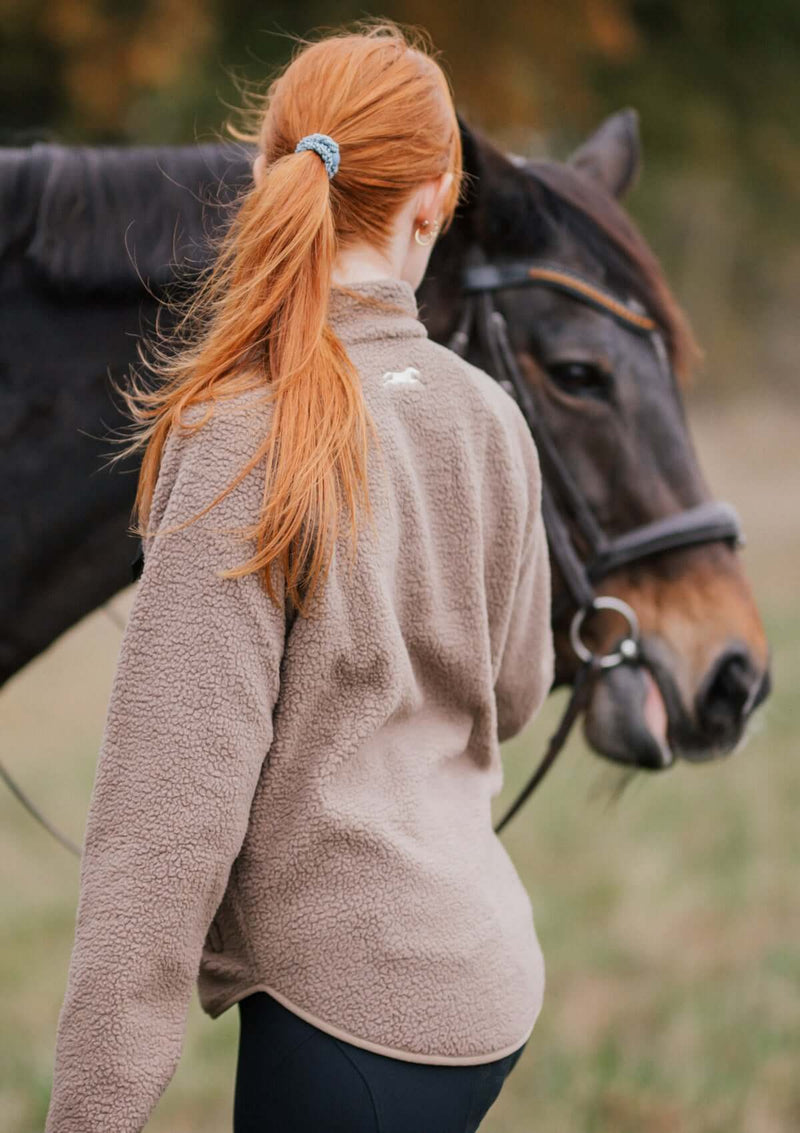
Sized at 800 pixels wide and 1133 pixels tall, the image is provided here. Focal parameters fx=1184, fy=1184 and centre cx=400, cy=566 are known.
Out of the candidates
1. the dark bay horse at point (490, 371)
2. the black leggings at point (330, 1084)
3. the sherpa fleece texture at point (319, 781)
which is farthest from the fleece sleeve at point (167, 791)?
the dark bay horse at point (490, 371)

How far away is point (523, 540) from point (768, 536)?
10.6 meters

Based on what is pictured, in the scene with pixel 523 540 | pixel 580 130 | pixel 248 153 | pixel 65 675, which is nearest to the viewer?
pixel 523 540

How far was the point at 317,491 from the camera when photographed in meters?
1.20

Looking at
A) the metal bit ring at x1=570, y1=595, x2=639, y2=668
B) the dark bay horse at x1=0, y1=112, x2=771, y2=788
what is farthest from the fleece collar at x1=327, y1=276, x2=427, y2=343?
the metal bit ring at x1=570, y1=595, x2=639, y2=668

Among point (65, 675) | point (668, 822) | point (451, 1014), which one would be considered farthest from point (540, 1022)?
point (65, 675)

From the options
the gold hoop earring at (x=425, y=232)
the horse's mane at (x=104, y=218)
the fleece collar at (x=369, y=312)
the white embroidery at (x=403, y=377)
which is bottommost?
the horse's mane at (x=104, y=218)

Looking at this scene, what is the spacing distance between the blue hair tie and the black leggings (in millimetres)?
882

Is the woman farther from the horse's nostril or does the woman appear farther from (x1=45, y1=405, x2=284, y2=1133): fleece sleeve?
the horse's nostril

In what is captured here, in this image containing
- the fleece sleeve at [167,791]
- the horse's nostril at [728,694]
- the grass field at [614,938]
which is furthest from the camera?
the grass field at [614,938]

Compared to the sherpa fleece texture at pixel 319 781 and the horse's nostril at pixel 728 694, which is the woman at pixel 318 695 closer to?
the sherpa fleece texture at pixel 319 781

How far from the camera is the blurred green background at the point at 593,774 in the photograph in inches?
125

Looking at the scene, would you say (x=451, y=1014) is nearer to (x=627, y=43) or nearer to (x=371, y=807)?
(x=371, y=807)

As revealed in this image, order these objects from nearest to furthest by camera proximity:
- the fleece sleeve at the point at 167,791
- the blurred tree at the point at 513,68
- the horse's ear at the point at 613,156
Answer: the fleece sleeve at the point at 167,791 → the horse's ear at the point at 613,156 → the blurred tree at the point at 513,68

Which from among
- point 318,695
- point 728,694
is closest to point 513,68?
point 728,694
